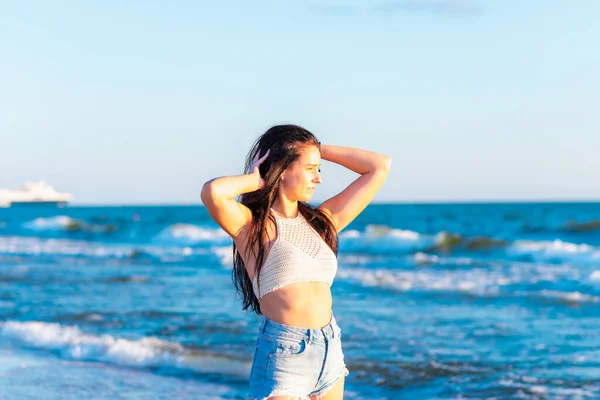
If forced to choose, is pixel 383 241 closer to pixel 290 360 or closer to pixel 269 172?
pixel 269 172

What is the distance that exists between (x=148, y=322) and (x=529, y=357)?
5.06m

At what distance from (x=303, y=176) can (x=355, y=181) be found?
1.70 ft

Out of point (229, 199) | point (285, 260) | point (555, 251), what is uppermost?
point (555, 251)

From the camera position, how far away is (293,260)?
330cm

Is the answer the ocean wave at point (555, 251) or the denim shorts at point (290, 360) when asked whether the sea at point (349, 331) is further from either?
the denim shorts at point (290, 360)

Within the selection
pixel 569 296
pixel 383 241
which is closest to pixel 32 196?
pixel 383 241

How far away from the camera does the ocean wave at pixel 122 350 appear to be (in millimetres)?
8148

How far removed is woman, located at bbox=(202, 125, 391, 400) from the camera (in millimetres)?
3221

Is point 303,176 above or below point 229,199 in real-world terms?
above

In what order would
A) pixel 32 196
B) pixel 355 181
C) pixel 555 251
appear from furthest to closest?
pixel 32 196, pixel 555 251, pixel 355 181

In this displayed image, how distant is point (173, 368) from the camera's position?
321 inches

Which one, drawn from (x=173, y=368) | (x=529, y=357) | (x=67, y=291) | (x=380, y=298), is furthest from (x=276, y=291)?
(x=67, y=291)

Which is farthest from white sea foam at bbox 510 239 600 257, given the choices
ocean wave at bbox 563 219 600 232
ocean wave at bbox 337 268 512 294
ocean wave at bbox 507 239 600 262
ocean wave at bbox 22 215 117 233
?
ocean wave at bbox 22 215 117 233

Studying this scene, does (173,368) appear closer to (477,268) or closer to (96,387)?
(96,387)
